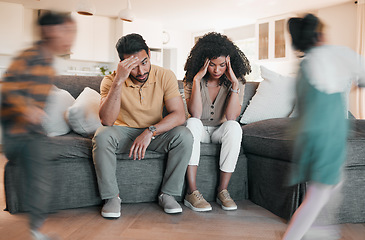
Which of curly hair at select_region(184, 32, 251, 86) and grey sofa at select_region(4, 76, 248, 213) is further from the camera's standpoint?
curly hair at select_region(184, 32, 251, 86)

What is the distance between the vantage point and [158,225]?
173cm

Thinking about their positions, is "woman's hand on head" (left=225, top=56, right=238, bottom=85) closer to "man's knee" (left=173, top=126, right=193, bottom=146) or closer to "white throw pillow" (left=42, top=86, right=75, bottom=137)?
"man's knee" (left=173, top=126, right=193, bottom=146)

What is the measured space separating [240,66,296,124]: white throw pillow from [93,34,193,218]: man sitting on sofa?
722mm

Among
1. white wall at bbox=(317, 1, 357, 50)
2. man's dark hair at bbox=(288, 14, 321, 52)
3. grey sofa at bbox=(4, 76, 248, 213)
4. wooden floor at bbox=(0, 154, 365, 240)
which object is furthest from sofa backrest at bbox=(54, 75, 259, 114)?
white wall at bbox=(317, 1, 357, 50)

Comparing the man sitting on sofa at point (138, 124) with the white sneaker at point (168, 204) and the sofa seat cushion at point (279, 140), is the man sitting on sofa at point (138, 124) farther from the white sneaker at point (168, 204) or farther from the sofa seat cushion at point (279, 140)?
the sofa seat cushion at point (279, 140)

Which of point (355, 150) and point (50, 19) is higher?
point (50, 19)

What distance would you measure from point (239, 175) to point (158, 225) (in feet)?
2.35

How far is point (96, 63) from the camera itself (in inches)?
290

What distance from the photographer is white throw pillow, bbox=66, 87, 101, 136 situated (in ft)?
6.96

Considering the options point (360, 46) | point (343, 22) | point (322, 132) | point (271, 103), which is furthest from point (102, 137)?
point (343, 22)

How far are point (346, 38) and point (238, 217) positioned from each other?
16.2 feet

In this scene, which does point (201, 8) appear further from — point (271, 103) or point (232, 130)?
point (232, 130)

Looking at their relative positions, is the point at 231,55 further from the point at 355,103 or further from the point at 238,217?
the point at 355,103

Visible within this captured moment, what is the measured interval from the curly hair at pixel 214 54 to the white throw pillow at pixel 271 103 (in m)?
0.28
